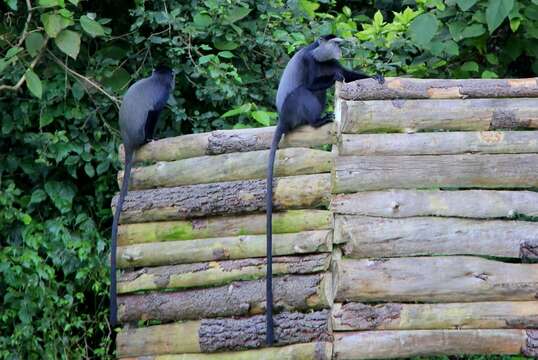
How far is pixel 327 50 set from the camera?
6516mm

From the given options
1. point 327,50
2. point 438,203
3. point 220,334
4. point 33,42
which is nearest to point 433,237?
point 438,203

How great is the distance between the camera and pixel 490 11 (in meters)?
6.78

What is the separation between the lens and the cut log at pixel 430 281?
5168 mm

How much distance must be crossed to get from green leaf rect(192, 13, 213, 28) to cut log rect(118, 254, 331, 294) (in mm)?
2332

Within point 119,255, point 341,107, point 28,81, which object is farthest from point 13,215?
point 341,107

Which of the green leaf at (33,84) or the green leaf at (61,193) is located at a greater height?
the green leaf at (33,84)

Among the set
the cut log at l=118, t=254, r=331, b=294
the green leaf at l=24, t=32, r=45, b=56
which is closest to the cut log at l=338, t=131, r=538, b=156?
the cut log at l=118, t=254, r=331, b=294

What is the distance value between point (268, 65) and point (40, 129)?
193cm

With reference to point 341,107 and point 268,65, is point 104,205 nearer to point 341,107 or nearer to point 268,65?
point 268,65

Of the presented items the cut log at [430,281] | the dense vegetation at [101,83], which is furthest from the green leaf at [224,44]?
the cut log at [430,281]

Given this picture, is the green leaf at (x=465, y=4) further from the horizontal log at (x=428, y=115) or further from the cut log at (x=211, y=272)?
the cut log at (x=211, y=272)

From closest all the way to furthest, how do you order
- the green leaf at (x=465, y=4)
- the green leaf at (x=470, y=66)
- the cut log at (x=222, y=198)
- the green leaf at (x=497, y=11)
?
the cut log at (x=222, y=198) → the green leaf at (x=497, y=11) → the green leaf at (x=465, y=4) → the green leaf at (x=470, y=66)

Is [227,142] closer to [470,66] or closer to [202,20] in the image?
[202,20]

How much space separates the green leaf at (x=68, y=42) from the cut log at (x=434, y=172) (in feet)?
8.41
